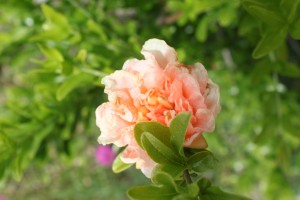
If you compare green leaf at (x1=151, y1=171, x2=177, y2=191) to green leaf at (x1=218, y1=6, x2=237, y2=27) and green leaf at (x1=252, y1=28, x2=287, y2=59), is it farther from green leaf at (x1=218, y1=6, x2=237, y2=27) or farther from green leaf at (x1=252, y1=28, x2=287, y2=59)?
green leaf at (x1=218, y1=6, x2=237, y2=27)

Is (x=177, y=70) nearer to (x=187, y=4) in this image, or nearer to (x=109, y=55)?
(x=109, y=55)

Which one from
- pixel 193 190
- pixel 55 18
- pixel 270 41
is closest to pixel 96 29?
pixel 55 18

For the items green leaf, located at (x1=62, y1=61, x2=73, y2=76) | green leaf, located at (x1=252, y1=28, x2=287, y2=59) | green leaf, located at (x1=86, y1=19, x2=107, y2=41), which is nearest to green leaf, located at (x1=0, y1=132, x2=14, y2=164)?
green leaf, located at (x1=62, y1=61, x2=73, y2=76)

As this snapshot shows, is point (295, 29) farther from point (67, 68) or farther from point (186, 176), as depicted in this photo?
point (67, 68)

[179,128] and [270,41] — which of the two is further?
[270,41]

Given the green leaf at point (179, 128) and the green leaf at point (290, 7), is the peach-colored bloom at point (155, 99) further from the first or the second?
the green leaf at point (290, 7)

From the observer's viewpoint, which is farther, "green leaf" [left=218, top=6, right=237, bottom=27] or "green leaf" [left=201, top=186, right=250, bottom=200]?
"green leaf" [left=218, top=6, right=237, bottom=27]

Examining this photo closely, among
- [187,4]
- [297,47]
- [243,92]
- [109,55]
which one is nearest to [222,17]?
[187,4]
